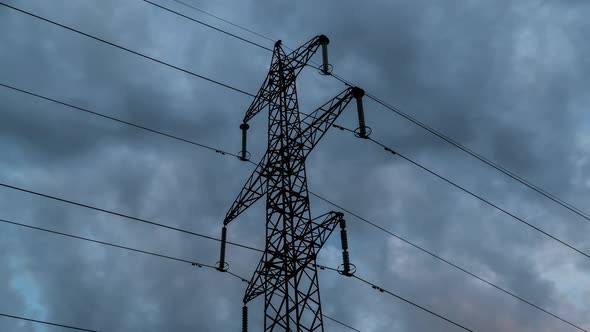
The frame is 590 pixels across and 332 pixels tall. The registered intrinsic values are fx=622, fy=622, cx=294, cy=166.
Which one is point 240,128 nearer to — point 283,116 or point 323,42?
point 283,116

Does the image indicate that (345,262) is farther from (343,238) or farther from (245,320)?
(245,320)

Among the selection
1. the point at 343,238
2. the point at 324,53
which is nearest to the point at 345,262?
the point at 343,238

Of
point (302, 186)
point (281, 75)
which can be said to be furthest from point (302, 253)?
point (281, 75)

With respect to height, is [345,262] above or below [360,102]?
below

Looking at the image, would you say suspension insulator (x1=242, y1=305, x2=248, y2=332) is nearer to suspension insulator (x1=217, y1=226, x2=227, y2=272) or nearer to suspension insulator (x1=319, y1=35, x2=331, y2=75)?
suspension insulator (x1=217, y1=226, x2=227, y2=272)

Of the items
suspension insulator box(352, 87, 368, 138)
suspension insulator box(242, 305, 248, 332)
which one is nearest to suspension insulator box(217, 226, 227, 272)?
suspension insulator box(242, 305, 248, 332)

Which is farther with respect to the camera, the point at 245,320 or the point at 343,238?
the point at 245,320

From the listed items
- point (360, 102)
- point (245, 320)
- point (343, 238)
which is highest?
point (360, 102)

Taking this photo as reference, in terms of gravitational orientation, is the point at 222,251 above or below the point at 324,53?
below

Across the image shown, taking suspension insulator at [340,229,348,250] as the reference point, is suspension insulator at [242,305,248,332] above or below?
below

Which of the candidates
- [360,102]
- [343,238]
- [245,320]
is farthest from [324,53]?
[245,320]

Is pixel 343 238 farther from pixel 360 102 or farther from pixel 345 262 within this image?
pixel 360 102

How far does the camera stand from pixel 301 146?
83.7 ft

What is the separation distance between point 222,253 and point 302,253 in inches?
195
